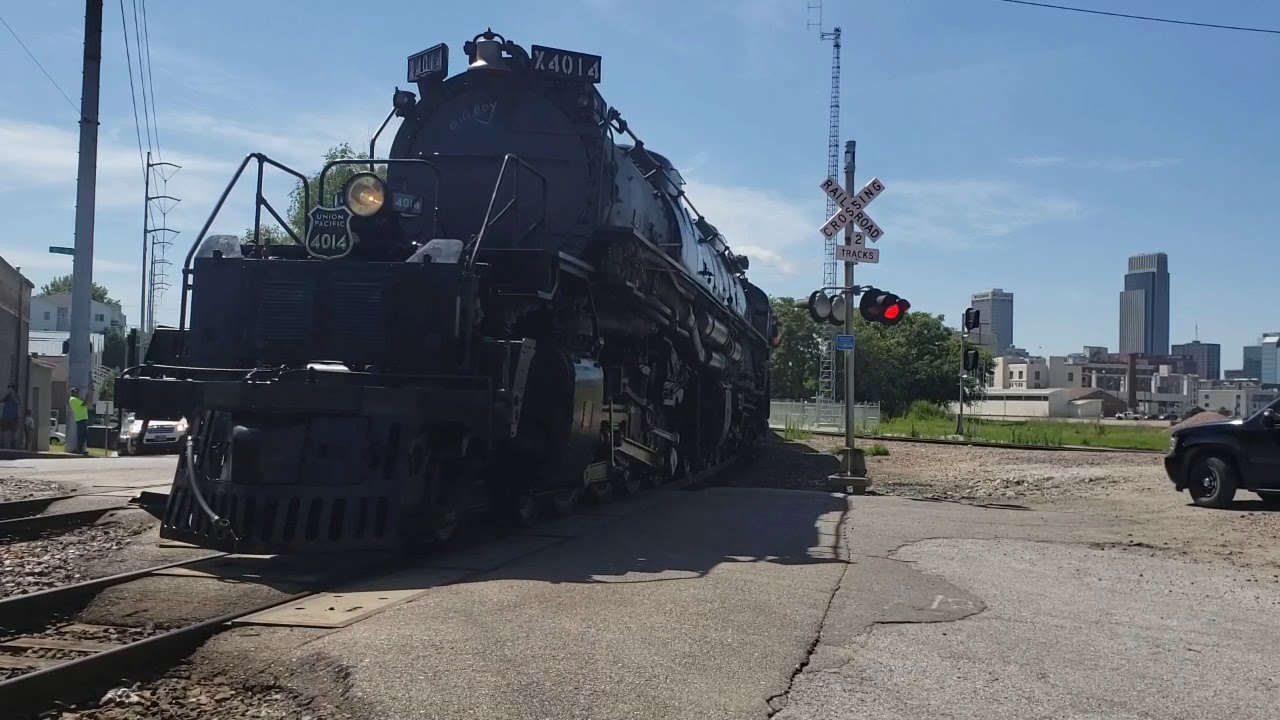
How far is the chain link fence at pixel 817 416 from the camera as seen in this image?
38562 millimetres

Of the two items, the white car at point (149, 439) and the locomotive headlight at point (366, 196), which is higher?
the locomotive headlight at point (366, 196)

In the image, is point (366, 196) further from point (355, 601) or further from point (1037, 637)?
point (1037, 637)

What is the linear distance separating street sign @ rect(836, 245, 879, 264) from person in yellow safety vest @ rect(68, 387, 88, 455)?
1467cm

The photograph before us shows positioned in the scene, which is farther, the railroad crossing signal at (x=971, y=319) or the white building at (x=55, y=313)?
the white building at (x=55, y=313)

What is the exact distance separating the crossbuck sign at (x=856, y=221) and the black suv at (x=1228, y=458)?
4.70 m

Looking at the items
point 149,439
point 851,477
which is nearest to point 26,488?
point 851,477

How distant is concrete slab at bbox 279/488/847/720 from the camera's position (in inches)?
167

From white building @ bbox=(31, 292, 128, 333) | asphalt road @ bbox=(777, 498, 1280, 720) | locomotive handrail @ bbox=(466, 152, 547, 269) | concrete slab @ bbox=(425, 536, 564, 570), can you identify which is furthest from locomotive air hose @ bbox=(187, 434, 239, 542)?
white building @ bbox=(31, 292, 128, 333)

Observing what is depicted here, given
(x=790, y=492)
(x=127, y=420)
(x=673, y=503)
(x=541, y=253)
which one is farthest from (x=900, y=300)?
(x=127, y=420)

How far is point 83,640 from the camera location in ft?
17.6

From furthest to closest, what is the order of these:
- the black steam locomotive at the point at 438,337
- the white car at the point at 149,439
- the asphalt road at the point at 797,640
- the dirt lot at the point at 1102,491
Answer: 1. the white car at the point at 149,439
2. the dirt lot at the point at 1102,491
3. the black steam locomotive at the point at 438,337
4. the asphalt road at the point at 797,640

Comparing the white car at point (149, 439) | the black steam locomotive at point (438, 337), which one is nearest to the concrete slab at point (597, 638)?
the black steam locomotive at point (438, 337)

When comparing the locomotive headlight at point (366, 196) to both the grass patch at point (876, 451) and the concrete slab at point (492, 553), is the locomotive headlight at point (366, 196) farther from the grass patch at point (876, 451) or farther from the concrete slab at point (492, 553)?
the grass patch at point (876, 451)

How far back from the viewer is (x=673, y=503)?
36.5 ft
